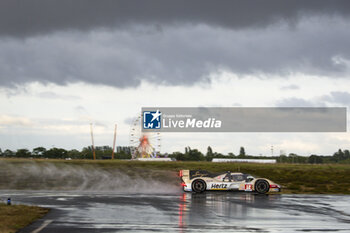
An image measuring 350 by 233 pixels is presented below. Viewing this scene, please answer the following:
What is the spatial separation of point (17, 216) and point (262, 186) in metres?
→ 15.3

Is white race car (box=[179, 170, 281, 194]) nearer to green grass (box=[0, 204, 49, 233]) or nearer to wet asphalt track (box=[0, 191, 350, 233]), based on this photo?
wet asphalt track (box=[0, 191, 350, 233])

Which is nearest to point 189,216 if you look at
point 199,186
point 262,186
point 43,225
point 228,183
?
point 43,225

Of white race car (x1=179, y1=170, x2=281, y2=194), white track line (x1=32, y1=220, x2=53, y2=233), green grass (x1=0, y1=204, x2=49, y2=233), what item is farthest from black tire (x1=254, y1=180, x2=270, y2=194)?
white track line (x1=32, y1=220, x2=53, y2=233)

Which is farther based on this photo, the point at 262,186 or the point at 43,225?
the point at 262,186

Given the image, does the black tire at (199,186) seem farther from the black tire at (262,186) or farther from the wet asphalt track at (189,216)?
the wet asphalt track at (189,216)

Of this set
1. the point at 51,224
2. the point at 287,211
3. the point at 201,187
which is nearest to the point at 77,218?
the point at 51,224

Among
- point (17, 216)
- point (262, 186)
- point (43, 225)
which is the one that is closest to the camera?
point (43, 225)

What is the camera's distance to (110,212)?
15.0 meters

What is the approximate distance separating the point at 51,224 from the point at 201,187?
13461 mm

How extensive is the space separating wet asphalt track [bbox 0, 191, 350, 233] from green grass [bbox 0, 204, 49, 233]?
0.36 meters

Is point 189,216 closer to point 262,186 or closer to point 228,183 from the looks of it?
point 228,183

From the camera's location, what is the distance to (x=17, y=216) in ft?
44.0

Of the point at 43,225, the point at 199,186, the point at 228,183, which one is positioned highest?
the point at 228,183

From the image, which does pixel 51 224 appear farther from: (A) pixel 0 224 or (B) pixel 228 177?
(B) pixel 228 177
